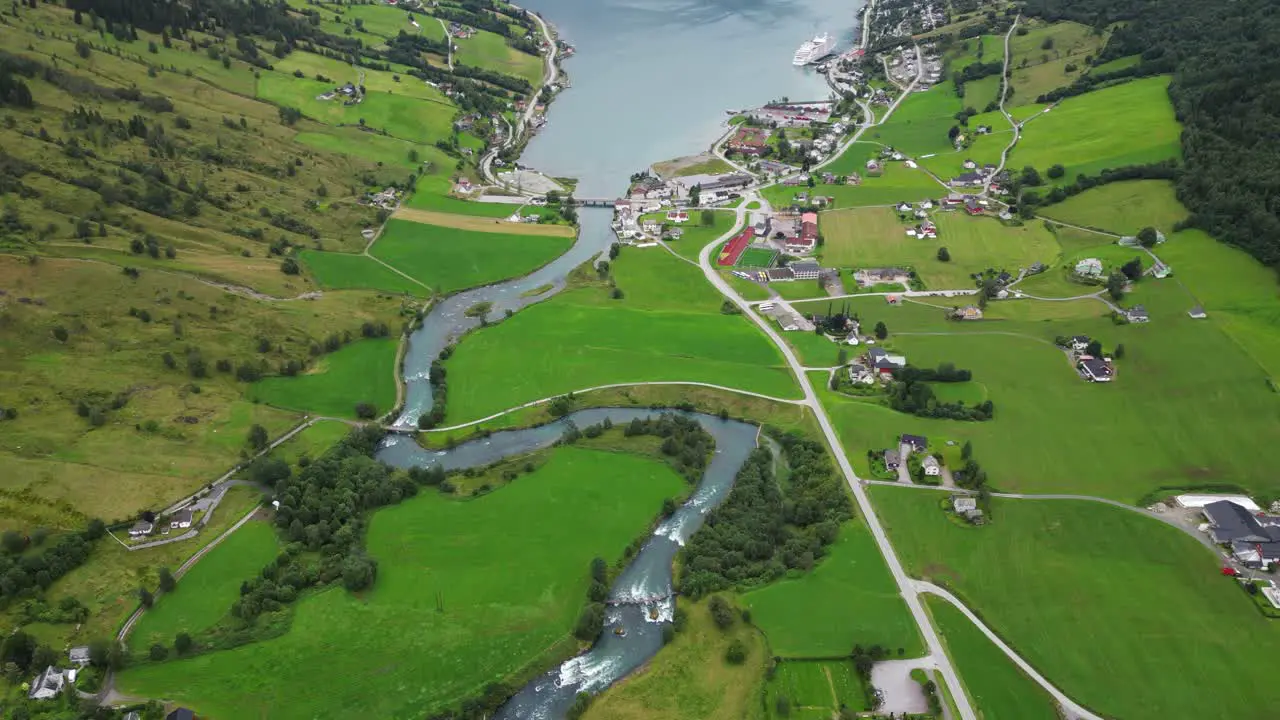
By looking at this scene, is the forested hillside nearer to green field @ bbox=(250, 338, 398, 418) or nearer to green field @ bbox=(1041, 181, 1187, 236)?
green field @ bbox=(1041, 181, 1187, 236)

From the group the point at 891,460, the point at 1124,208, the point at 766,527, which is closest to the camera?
the point at 766,527

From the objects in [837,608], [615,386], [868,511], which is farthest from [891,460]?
[615,386]

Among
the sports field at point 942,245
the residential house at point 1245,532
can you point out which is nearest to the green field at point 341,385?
the sports field at point 942,245

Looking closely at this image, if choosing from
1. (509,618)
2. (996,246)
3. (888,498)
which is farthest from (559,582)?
(996,246)

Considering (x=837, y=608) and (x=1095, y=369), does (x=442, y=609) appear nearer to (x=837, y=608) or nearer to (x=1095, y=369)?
(x=837, y=608)

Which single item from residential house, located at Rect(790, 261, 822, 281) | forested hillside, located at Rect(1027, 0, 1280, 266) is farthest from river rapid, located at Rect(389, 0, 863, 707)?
forested hillside, located at Rect(1027, 0, 1280, 266)

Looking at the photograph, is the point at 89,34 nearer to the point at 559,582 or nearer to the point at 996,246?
the point at 559,582

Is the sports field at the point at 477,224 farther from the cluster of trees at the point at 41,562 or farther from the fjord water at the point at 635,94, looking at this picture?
the cluster of trees at the point at 41,562
